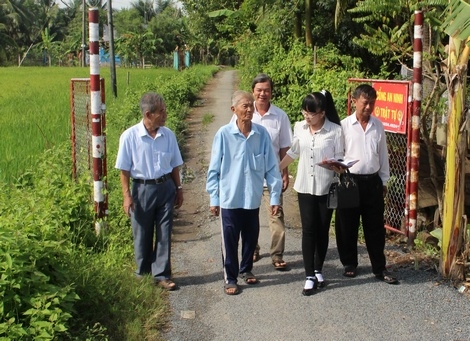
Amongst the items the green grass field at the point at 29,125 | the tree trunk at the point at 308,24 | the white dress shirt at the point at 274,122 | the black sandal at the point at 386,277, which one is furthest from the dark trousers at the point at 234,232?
the tree trunk at the point at 308,24

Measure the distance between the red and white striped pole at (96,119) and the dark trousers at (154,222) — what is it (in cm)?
86

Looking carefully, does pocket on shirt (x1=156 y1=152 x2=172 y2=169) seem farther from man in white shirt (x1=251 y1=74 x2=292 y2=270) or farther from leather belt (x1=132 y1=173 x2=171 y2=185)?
man in white shirt (x1=251 y1=74 x2=292 y2=270)

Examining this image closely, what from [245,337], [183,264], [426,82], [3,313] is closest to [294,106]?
[426,82]

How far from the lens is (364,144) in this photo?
5.57 metres

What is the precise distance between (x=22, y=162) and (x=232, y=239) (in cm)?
430

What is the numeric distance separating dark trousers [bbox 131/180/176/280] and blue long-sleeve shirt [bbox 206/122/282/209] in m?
0.44

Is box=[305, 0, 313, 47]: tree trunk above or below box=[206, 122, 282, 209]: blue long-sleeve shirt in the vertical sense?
above

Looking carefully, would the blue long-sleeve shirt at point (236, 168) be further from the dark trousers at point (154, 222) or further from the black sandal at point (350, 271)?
the black sandal at point (350, 271)

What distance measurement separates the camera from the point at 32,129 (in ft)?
37.2

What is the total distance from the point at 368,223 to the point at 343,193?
53 centimetres

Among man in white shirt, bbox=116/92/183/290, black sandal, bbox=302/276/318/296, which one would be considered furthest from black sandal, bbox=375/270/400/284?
man in white shirt, bbox=116/92/183/290

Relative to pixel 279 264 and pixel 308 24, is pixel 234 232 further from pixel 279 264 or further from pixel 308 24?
pixel 308 24

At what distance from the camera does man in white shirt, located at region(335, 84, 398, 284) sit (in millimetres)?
5559

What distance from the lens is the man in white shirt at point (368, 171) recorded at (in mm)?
5559
